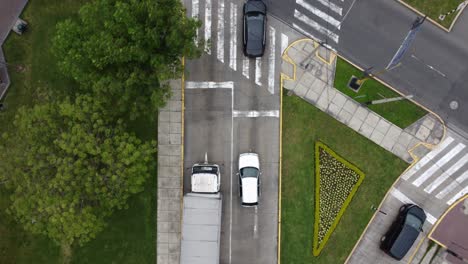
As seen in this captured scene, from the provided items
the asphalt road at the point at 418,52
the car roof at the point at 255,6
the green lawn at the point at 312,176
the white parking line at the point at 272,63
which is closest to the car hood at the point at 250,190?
the green lawn at the point at 312,176

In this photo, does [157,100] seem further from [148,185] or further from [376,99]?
[376,99]

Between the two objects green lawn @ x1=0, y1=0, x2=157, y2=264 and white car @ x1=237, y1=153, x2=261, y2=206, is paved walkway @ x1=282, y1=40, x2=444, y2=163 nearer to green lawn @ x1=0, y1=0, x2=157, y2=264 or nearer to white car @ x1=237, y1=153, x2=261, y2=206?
white car @ x1=237, y1=153, x2=261, y2=206

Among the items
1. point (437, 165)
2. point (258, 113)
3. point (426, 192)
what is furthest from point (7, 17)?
point (437, 165)

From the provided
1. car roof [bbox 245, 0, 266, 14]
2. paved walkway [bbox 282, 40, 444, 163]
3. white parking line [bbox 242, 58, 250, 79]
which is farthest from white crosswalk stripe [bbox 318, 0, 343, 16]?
white parking line [bbox 242, 58, 250, 79]

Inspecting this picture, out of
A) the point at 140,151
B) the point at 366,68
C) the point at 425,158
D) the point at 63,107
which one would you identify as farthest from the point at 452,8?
the point at 63,107

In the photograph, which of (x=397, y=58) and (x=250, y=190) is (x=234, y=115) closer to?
(x=250, y=190)
